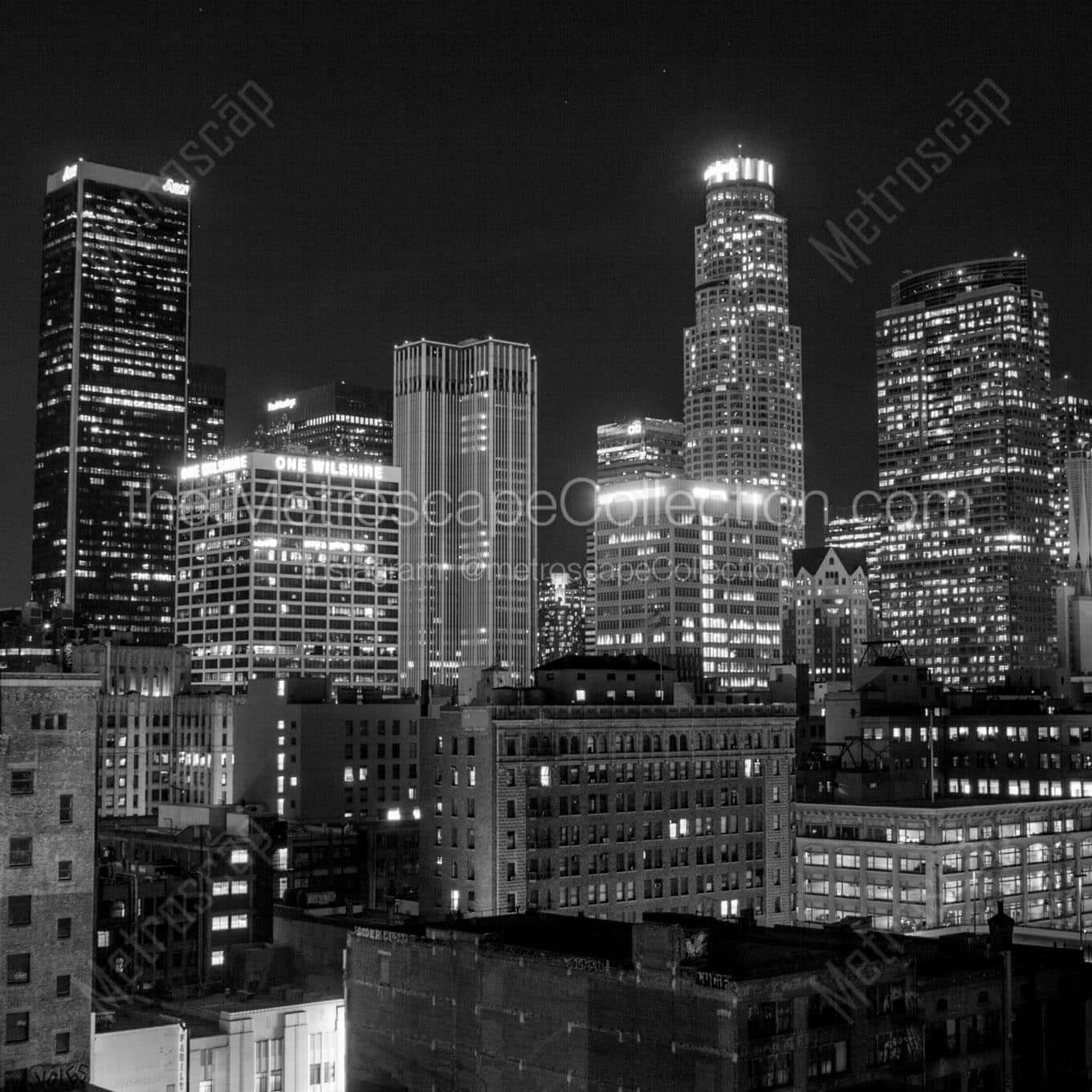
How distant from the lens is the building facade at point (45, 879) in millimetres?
62312

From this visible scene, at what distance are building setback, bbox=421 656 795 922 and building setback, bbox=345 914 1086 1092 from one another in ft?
102

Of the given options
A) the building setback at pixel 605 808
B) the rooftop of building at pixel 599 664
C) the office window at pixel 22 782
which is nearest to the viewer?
the office window at pixel 22 782

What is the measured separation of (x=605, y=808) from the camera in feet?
393

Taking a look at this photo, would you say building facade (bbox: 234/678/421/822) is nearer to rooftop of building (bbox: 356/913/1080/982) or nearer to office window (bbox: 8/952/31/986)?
rooftop of building (bbox: 356/913/1080/982)

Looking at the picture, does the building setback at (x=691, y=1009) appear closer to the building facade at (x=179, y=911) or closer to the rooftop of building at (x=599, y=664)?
the building facade at (x=179, y=911)

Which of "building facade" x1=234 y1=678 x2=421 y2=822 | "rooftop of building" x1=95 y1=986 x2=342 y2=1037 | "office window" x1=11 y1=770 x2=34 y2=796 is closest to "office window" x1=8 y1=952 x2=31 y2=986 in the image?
"office window" x1=11 y1=770 x2=34 y2=796

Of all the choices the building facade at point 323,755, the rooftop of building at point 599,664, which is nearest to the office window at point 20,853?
the rooftop of building at point 599,664

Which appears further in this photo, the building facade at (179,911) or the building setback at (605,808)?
the building setback at (605,808)

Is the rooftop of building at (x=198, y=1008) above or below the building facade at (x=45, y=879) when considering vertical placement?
below

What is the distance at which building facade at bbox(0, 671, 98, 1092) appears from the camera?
62312mm

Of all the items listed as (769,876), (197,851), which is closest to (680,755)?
(769,876)

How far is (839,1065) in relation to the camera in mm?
63656

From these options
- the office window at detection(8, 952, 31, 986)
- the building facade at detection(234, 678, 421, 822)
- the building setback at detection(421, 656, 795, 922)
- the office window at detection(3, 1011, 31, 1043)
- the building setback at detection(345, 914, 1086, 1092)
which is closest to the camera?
the building setback at detection(345, 914, 1086, 1092)

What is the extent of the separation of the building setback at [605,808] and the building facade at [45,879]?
165 ft
